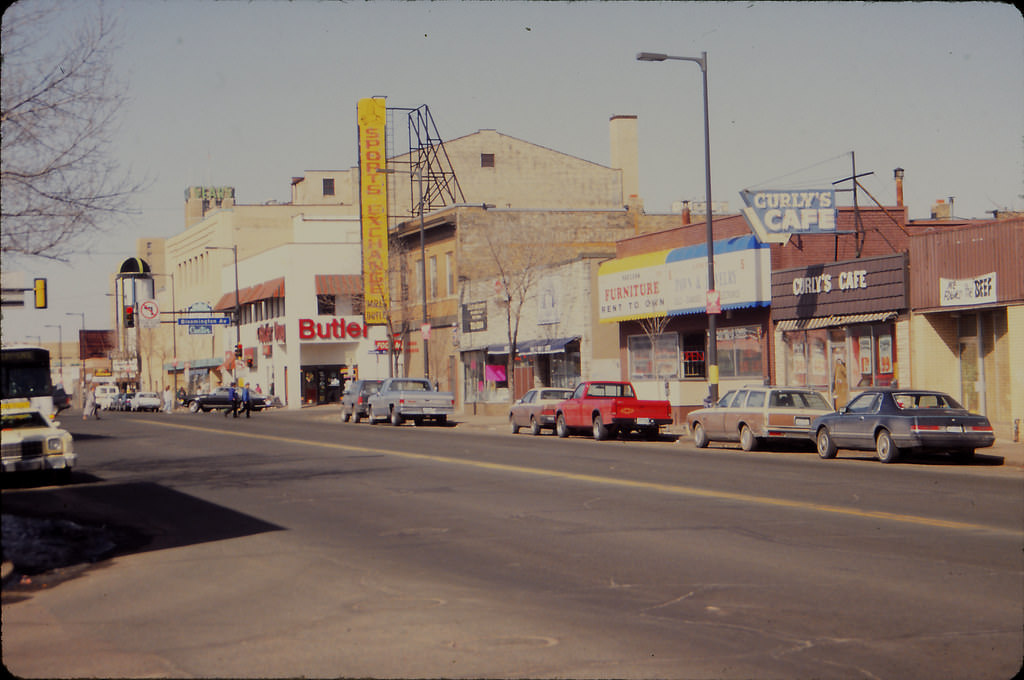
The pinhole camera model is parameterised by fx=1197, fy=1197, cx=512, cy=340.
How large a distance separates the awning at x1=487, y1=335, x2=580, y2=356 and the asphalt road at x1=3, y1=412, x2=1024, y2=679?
26.0 metres

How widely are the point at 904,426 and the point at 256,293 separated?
66980 millimetres

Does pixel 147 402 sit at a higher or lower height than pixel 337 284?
lower

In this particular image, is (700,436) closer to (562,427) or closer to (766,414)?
(766,414)

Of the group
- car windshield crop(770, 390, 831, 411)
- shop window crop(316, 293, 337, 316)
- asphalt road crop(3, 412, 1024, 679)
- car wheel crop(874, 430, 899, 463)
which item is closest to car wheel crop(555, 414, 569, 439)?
car windshield crop(770, 390, 831, 411)

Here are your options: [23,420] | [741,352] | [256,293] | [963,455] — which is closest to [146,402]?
[256,293]

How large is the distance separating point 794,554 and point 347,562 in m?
4.62

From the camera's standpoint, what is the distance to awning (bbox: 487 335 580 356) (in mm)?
47969

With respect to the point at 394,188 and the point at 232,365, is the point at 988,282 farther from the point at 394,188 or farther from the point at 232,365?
the point at 232,365

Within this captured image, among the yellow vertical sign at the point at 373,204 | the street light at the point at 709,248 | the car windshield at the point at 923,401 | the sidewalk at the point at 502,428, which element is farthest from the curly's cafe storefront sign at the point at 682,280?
the yellow vertical sign at the point at 373,204

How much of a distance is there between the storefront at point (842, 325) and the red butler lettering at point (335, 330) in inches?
1792

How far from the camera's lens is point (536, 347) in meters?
50.1

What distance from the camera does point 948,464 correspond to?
77.1ft

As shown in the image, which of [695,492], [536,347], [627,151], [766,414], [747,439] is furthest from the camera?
[627,151]

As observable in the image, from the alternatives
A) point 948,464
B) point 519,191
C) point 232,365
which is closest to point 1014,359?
point 948,464
